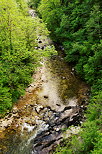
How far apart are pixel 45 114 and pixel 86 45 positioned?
29.9ft

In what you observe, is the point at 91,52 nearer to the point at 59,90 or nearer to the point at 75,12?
the point at 59,90

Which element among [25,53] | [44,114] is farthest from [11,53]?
[44,114]

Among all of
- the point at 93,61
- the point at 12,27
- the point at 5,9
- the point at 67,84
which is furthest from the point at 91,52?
the point at 5,9

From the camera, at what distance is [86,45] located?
62.6 feet

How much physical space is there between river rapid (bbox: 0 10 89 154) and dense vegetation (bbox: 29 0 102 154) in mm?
1386

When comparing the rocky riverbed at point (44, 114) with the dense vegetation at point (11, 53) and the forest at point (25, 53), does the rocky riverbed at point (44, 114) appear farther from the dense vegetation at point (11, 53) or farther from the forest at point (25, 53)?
the dense vegetation at point (11, 53)

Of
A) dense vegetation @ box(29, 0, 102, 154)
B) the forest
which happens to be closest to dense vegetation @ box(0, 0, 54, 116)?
the forest

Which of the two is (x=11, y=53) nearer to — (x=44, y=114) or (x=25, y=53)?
(x=25, y=53)

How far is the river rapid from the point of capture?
12344 millimetres

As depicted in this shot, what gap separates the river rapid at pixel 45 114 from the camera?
12344 millimetres

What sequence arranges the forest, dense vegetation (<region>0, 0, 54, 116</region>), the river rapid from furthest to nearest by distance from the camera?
dense vegetation (<region>0, 0, 54, 116</region>) < the forest < the river rapid

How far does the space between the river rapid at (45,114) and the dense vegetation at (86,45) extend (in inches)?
54.6

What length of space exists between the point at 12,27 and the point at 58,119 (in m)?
9.90

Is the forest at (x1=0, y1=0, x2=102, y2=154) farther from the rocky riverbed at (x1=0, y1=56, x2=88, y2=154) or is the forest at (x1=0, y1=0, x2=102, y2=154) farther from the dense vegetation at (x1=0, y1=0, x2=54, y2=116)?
the rocky riverbed at (x1=0, y1=56, x2=88, y2=154)
